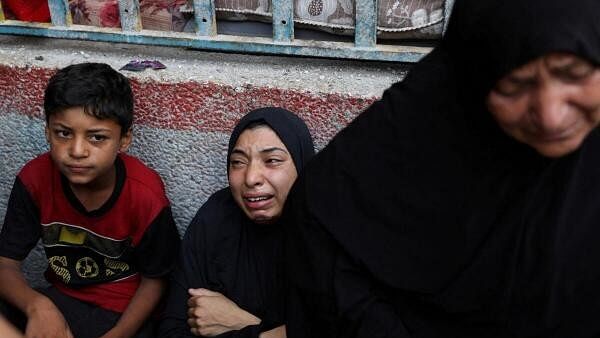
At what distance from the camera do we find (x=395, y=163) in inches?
72.6

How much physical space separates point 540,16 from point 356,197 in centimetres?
65

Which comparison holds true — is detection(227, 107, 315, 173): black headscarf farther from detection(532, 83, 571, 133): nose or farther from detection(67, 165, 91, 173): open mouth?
detection(532, 83, 571, 133): nose

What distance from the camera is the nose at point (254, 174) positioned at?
2.51 m

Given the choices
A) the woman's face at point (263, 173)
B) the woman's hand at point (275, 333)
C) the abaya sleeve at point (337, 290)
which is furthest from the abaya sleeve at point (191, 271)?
the abaya sleeve at point (337, 290)

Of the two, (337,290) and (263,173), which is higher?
(263,173)

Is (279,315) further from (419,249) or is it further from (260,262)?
(419,249)

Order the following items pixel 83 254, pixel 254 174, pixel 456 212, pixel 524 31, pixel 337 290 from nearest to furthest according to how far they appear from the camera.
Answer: pixel 524 31 → pixel 456 212 → pixel 337 290 → pixel 254 174 → pixel 83 254

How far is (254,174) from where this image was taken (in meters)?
2.53

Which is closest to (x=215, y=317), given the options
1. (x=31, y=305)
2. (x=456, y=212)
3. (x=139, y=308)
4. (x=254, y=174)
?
(x=139, y=308)

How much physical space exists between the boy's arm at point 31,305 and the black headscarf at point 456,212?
1148 mm

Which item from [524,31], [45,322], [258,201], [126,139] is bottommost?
[45,322]

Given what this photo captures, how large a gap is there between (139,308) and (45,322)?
0.32 meters

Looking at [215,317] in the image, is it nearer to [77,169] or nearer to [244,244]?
[244,244]

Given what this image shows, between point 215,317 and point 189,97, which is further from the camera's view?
point 189,97
